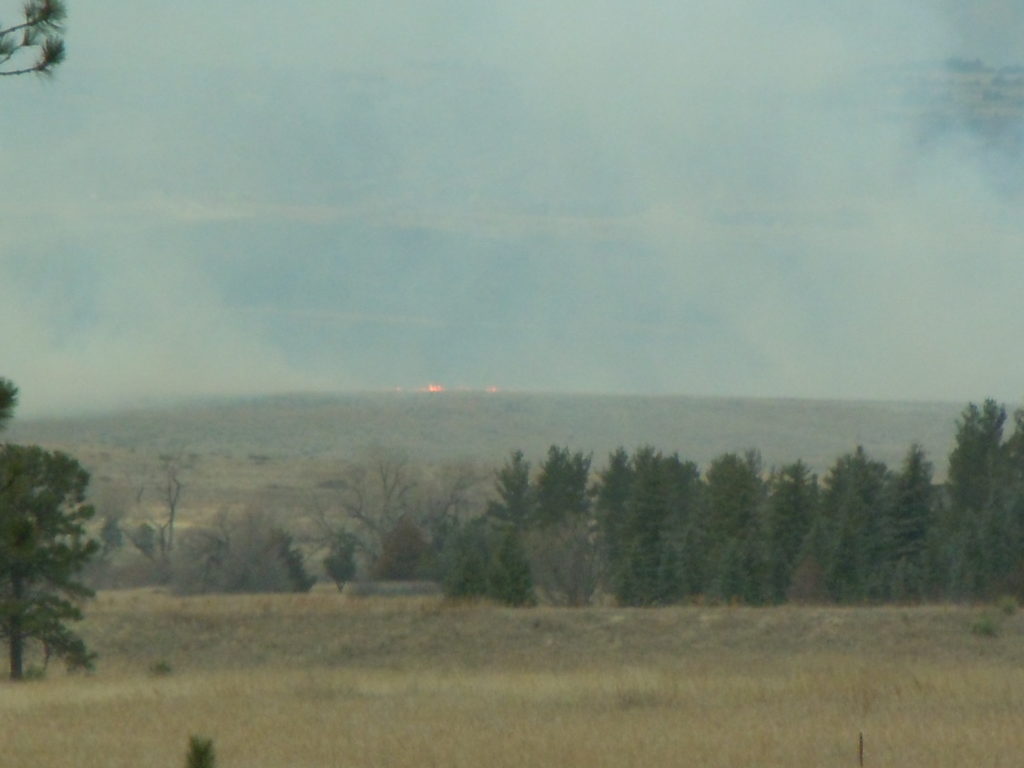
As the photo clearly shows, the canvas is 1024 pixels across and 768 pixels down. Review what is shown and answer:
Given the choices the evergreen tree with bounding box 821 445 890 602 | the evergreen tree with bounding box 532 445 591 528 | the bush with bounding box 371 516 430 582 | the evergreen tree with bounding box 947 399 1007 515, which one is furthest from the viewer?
the evergreen tree with bounding box 532 445 591 528

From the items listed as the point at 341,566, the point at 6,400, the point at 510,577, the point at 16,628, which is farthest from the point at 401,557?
the point at 6,400

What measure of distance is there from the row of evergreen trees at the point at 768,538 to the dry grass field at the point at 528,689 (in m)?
9.30

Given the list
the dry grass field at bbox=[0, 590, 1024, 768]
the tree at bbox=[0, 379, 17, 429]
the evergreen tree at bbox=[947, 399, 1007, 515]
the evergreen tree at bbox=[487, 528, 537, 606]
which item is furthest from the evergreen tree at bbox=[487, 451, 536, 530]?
the tree at bbox=[0, 379, 17, 429]

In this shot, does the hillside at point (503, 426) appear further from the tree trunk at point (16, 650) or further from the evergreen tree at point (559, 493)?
the tree trunk at point (16, 650)

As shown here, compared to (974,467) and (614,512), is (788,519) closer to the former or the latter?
(614,512)

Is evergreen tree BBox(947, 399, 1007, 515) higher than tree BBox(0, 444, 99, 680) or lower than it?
higher

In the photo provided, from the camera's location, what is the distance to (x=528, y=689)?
712 inches

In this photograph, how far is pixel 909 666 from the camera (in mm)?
20797

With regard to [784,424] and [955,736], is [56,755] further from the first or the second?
[784,424]

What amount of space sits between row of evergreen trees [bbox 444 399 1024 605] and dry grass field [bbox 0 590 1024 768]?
930 cm

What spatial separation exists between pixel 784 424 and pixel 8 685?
469 feet

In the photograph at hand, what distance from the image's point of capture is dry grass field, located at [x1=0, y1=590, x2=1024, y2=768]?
13023 millimetres

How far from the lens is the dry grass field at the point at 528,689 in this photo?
13.0 metres

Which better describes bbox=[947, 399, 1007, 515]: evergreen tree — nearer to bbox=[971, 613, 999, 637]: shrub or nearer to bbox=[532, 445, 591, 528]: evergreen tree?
bbox=[532, 445, 591, 528]: evergreen tree
